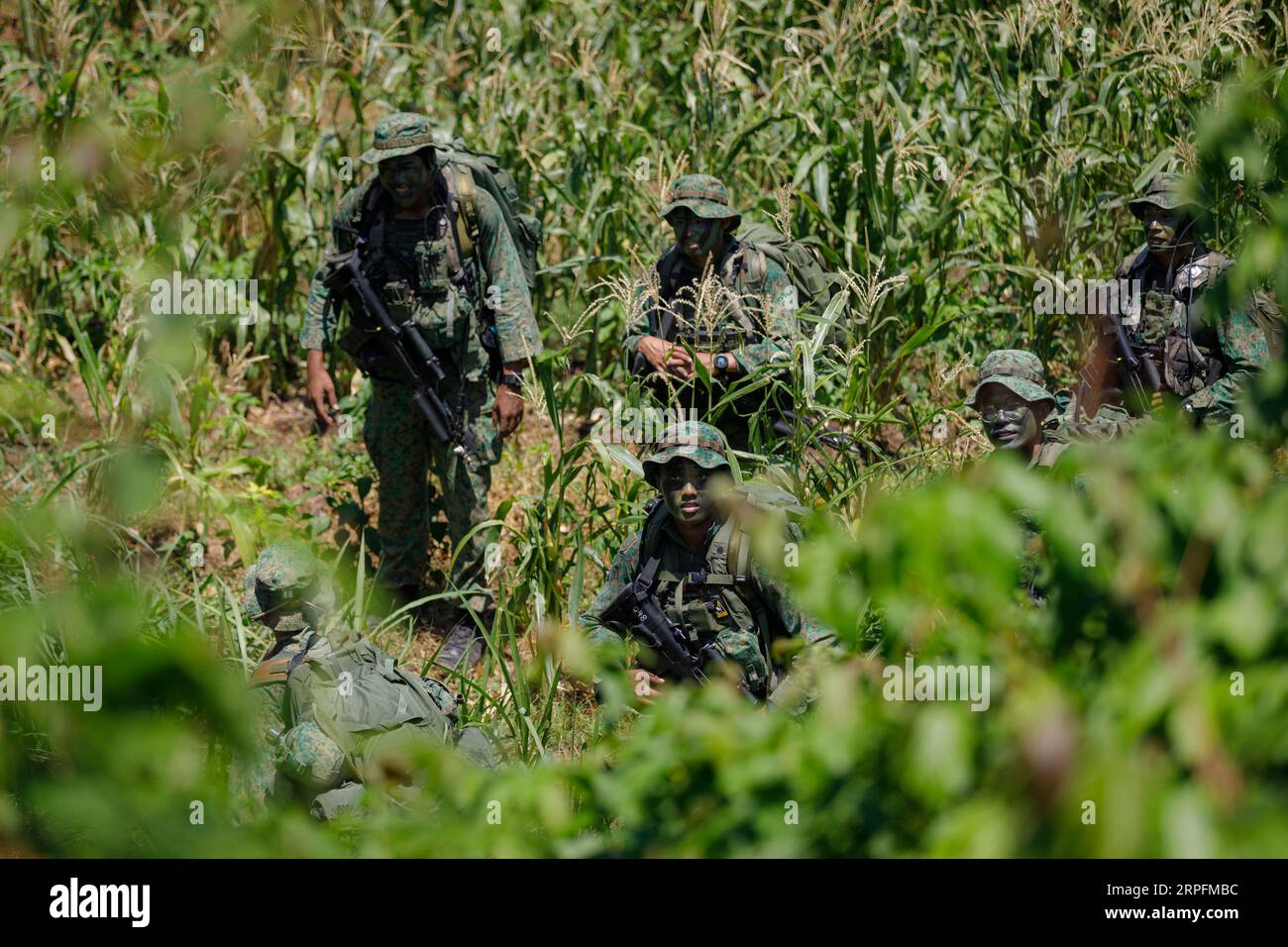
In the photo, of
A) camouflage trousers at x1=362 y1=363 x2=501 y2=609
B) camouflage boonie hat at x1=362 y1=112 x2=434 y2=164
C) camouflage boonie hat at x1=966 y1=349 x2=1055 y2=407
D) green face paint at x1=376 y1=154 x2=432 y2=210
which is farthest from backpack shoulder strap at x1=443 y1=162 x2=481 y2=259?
camouflage boonie hat at x1=966 y1=349 x2=1055 y2=407

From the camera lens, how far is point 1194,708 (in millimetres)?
1340

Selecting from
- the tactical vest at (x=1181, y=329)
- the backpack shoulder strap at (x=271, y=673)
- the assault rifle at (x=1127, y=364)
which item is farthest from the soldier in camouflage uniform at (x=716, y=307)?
the backpack shoulder strap at (x=271, y=673)

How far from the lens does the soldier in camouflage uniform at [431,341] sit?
19.6ft

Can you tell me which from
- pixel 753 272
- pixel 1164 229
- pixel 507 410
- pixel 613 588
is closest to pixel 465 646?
pixel 507 410

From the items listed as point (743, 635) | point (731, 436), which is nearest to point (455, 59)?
point (731, 436)

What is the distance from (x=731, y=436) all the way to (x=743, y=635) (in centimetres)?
158

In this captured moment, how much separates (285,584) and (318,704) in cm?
48

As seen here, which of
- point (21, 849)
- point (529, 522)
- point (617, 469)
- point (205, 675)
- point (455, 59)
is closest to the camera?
point (205, 675)

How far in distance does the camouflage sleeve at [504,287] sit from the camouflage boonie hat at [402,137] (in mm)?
399

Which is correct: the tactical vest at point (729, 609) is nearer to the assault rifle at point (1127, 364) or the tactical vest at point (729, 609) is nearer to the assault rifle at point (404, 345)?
the assault rifle at point (404, 345)

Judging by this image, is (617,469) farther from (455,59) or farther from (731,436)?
(455,59)
